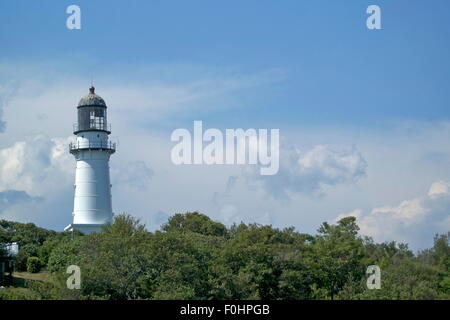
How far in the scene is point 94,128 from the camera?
73.6 m

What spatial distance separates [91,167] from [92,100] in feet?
19.9

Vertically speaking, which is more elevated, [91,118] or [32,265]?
[91,118]

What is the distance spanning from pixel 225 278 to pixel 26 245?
34.7m

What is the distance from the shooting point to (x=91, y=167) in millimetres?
72938

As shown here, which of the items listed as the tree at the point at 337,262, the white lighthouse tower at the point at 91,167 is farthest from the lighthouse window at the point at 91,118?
the tree at the point at 337,262

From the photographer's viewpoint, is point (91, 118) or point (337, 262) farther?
point (91, 118)

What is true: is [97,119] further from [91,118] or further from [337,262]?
[337,262]

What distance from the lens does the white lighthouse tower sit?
72125 millimetres

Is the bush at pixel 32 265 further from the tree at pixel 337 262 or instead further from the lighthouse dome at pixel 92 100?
the tree at pixel 337 262

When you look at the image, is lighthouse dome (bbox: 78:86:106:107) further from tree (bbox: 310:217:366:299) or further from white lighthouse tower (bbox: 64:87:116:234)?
tree (bbox: 310:217:366:299)

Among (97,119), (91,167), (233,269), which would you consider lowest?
(233,269)

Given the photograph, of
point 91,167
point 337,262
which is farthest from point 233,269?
point 91,167
